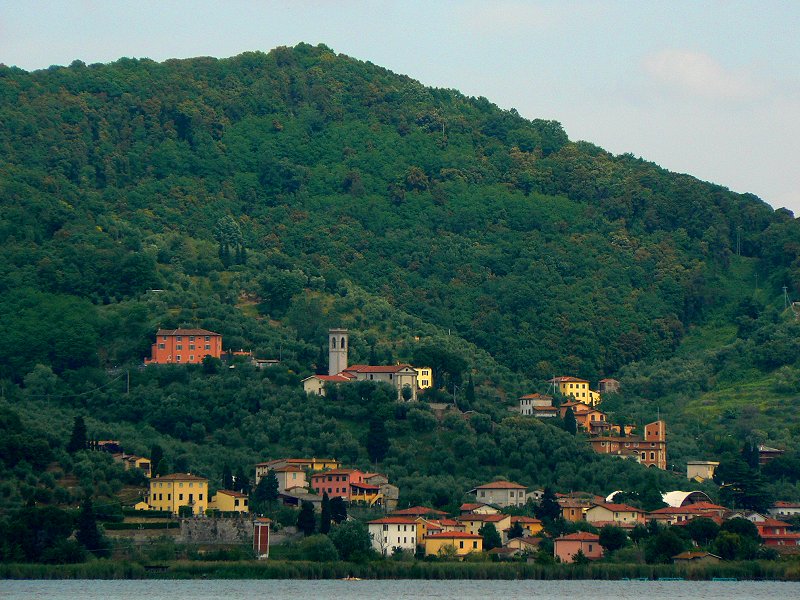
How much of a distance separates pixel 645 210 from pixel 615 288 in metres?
14.4

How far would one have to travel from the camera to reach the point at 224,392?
13300cm

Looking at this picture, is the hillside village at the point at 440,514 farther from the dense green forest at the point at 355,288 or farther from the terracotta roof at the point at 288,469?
the dense green forest at the point at 355,288

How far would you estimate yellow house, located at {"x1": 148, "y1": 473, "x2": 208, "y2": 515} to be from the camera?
114375 mm

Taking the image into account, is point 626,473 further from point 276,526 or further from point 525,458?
point 276,526

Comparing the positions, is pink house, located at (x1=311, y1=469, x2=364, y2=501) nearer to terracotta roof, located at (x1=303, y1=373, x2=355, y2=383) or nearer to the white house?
the white house

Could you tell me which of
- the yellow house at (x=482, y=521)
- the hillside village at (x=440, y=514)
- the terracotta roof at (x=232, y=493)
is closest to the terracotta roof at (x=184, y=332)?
the hillside village at (x=440, y=514)

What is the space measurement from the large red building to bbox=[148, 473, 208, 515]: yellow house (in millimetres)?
24555

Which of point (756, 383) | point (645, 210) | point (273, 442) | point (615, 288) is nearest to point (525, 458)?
point (273, 442)

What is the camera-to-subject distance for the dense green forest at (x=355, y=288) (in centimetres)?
13125

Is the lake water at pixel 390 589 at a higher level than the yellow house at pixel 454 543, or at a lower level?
lower

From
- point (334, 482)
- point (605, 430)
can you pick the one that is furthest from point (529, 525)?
point (605, 430)

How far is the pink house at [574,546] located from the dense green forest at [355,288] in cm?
1326

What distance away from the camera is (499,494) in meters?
124

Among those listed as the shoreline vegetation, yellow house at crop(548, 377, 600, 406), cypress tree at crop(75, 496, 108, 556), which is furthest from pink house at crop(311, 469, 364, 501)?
yellow house at crop(548, 377, 600, 406)
